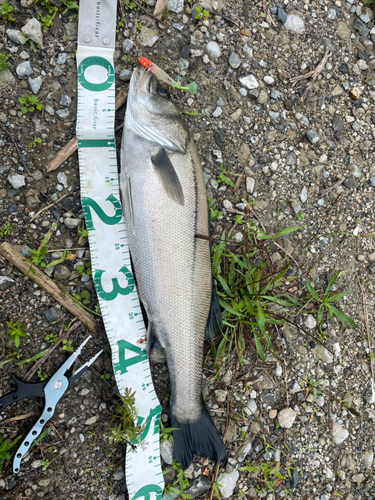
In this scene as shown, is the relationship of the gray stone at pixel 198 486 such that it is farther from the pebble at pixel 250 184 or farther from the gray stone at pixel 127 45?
the gray stone at pixel 127 45

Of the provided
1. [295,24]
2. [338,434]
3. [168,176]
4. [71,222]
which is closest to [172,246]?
[168,176]

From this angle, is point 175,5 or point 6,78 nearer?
point 6,78

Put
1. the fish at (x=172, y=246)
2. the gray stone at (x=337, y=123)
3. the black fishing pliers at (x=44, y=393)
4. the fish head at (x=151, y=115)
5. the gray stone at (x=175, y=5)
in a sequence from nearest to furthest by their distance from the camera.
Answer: the black fishing pliers at (x=44, y=393)
the fish at (x=172, y=246)
the fish head at (x=151, y=115)
the gray stone at (x=175, y=5)
the gray stone at (x=337, y=123)

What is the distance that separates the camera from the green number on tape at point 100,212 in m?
2.88

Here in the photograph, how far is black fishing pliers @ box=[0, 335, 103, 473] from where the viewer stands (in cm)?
254

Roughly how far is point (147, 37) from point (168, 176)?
1.35m

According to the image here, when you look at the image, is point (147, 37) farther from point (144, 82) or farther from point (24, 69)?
point (24, 69)

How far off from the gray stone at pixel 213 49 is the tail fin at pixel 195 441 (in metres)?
3.08

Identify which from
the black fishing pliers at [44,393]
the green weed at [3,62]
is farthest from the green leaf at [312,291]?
the green weed at [3,62]

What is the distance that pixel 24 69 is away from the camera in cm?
281

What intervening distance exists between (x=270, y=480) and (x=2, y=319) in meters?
2.65

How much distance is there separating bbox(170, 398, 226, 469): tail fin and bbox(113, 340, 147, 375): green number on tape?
1.63 feet

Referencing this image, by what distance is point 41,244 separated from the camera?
2805mm

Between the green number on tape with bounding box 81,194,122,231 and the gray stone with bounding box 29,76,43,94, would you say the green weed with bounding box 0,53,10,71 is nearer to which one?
the gray stone with bounding box 29,76,43,94
